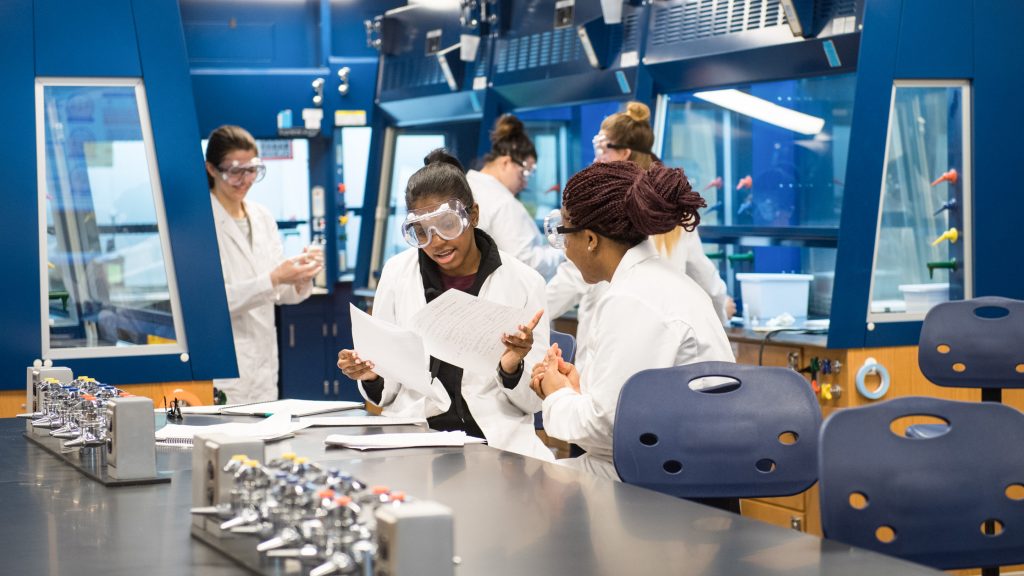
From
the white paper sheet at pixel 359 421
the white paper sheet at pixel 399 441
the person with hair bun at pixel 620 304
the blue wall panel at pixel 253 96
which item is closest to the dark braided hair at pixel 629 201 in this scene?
the person with hair bun at pixel 620 304

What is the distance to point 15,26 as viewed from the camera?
180 inches

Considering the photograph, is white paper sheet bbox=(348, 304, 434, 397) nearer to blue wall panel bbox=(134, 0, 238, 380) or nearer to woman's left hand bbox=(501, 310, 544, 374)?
woman's left hand bbox=(501, 310, 544, 374)

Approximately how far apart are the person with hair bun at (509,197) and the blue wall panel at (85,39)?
1.72m

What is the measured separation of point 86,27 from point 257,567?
10.9 feet

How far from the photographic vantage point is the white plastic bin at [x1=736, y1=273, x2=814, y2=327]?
18.6ft

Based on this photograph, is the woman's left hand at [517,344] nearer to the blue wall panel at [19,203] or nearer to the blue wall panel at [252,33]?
the blue wall panel at [19,203]

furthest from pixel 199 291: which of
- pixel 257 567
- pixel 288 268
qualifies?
pixel 257 567

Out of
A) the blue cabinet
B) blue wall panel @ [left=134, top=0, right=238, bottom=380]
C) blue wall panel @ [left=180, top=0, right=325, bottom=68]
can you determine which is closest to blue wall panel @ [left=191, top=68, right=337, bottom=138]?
blue wall panel @ [left=180, top=0, right=325, bottom=68]

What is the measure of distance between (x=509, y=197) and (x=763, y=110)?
1.28 m

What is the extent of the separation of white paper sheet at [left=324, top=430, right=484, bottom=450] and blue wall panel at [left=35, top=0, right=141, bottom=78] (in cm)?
225

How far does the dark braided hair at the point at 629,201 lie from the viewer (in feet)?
10.2

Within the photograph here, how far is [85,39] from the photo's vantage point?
4656 mm

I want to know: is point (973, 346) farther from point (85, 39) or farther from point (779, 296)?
point (85, 39)

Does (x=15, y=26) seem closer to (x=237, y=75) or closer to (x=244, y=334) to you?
(x=244, y=334)
